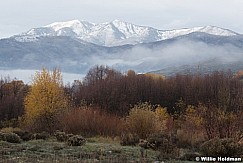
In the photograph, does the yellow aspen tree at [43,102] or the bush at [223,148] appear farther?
the yellow aspen tree at [43,102]

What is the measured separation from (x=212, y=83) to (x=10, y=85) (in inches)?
1814

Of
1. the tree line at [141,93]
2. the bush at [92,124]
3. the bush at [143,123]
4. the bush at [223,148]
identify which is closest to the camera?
the bush at [223,148]

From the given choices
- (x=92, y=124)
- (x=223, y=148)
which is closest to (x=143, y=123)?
(x=92, y=124)

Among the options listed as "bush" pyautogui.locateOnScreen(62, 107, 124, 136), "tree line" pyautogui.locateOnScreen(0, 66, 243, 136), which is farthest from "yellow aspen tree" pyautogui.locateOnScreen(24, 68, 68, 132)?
"tree line" pyautogui.locateOnScreen(0, 66, 243, 136)

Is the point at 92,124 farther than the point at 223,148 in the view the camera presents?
Yes

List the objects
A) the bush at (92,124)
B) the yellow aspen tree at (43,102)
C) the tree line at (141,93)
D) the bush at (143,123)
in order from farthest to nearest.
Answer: the tree line at (141,93)
the yellow aspen tree at (43,102)
the bush at (92,124)
the bush at (143,123)

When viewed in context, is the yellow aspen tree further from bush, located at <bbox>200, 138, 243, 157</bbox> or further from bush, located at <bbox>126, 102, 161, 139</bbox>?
bush, located at <bbox>200, 138, 243, 157</bbox>

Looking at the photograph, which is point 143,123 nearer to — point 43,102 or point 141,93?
point 43,102

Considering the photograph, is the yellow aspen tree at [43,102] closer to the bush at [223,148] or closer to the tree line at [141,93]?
the tree line at [141,93]

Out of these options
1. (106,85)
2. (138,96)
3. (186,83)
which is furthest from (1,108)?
(186,83)

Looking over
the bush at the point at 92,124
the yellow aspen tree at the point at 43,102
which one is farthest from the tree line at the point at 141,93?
the bush at the point at 92,124

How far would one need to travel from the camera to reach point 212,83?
8112cm

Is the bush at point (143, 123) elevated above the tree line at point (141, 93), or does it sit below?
below

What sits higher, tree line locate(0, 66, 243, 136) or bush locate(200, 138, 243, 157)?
tree line locate(0, 66, 243, 136)
